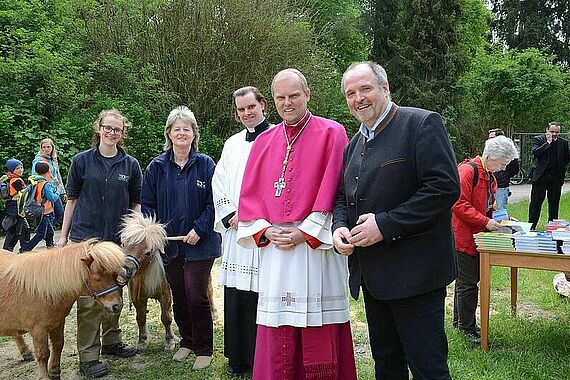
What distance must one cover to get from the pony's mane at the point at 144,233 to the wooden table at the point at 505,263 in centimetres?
267

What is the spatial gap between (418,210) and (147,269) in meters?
2.71

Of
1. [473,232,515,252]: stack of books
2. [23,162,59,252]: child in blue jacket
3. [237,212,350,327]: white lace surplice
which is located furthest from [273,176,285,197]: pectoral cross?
[23,162,59,252]: child in blue jacket

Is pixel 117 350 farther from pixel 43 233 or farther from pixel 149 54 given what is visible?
pixel 149 54

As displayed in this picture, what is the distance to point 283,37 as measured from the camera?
15.3 metres

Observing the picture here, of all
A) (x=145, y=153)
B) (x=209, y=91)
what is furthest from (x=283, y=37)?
(x=145, y=153)

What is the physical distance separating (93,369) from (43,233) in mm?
4932

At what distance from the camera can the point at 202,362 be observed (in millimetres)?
4520

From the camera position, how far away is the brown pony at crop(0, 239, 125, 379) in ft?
12.3

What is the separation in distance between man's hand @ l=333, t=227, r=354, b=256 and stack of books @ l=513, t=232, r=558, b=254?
231 cm

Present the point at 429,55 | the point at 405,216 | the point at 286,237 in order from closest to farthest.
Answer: the point at 405,216 → the point at 286,237 → the point at 429,55

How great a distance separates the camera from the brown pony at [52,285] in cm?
373

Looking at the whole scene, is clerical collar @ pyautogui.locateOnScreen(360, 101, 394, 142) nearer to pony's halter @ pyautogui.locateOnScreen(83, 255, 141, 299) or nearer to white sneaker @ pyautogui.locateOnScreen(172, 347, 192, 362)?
pony's halter @ pyautogui.locateOnScreen(83, 255, 141, 299)

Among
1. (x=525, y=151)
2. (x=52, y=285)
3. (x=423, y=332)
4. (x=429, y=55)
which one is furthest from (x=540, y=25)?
(x=52, y=285)

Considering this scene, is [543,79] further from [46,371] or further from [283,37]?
[46,371]
